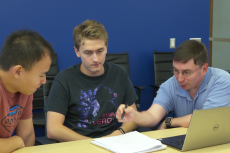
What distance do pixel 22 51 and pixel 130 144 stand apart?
26.9 inches

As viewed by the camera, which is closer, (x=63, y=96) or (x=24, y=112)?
(x=24, y=112)

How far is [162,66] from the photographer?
3.30 metres

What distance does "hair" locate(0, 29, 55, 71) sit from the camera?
46.9 inches

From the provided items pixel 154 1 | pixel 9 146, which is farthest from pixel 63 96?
pixel 154 1

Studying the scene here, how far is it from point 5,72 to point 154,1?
2658 millimetres

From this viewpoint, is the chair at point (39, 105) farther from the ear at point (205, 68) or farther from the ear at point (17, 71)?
the ear at point (205, 68)

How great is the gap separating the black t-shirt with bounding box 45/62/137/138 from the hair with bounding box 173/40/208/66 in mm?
483

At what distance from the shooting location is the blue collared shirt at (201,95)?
1.67 metres

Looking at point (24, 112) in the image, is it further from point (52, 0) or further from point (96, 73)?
point (52, 0)

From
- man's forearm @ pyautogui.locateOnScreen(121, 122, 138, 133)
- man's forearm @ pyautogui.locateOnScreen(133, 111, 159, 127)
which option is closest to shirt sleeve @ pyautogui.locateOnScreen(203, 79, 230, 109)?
man's forearm @ pyautogui.locateOnScreen(133, 111, 159, 127)

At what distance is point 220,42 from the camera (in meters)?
4.68

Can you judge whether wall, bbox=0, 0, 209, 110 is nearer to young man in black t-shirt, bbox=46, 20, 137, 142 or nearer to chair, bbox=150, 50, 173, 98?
chair, bbox=150, 50, 173, 98

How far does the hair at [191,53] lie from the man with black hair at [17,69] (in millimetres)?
849

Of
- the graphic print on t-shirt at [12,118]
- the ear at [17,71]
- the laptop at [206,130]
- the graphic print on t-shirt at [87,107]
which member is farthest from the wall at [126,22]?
the laptop at [206,130]
